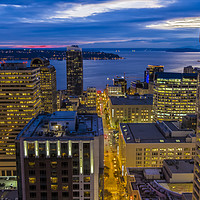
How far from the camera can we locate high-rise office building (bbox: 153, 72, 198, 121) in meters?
167

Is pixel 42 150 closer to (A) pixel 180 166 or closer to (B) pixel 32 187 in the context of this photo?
(B) pixel 32 187

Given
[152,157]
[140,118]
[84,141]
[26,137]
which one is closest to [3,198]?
[26,137]

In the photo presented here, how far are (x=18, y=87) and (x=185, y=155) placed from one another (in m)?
77.1

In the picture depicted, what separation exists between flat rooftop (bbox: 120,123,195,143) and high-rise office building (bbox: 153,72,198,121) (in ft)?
Answer: 128

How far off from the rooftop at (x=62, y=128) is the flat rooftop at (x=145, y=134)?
46974 mm

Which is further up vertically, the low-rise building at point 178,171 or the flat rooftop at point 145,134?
the flat rooftop at point 145,134

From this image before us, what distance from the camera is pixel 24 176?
54.1m

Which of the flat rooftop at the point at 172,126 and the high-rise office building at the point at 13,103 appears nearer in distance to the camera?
the high-rise office building at the point at 13,103

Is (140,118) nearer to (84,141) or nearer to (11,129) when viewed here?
(11,129)

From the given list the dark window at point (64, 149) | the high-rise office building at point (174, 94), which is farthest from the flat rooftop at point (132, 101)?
the dark window at point (64, 149)

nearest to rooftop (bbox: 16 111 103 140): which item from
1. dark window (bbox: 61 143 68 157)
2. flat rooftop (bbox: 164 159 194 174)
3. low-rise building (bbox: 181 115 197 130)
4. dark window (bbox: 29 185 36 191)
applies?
dark window (bbox: 61 143 68 157)

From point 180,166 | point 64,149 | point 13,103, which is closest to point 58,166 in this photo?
point 64,149

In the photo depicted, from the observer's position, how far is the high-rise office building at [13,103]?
378 ft

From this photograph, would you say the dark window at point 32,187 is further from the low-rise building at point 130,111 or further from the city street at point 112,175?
the low-rise building at point 130,111
